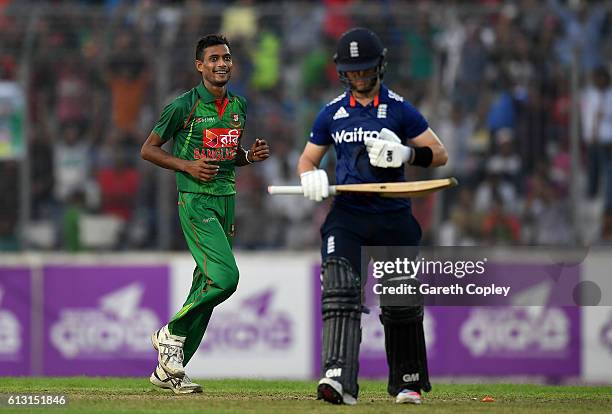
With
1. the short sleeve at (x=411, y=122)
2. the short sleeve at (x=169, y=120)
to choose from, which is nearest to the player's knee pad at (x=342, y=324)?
the short sleeve at (x=411, y=122)

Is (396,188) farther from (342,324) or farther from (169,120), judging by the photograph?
(169,120)

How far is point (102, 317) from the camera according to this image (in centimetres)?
1502

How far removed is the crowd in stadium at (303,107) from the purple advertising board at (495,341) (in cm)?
110

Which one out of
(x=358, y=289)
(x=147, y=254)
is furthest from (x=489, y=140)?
(x=358, y=289)

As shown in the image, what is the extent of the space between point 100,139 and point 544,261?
5.58m

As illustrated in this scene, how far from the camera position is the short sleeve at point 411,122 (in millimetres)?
9219

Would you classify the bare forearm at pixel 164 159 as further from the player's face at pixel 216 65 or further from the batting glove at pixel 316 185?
the batting glove at pixel 316 185

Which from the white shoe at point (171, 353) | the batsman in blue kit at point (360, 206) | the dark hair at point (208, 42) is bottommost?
the white shoe at point (171, 353)

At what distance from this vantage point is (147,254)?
1545cm

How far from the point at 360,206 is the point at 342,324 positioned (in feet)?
2.77

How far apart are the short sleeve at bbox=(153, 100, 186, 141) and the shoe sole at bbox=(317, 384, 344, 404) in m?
2.33

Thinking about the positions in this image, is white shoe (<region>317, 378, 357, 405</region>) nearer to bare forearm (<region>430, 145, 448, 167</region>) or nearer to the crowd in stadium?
bare forearm (<region>430, 145, 448, 167</region>)

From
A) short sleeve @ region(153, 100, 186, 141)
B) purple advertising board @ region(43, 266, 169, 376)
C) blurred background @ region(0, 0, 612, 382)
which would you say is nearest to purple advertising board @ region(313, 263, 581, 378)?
blurred background @ region(0, 0, 612, 382)

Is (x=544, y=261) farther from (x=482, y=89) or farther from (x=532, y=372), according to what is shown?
(x=482, y=89)
